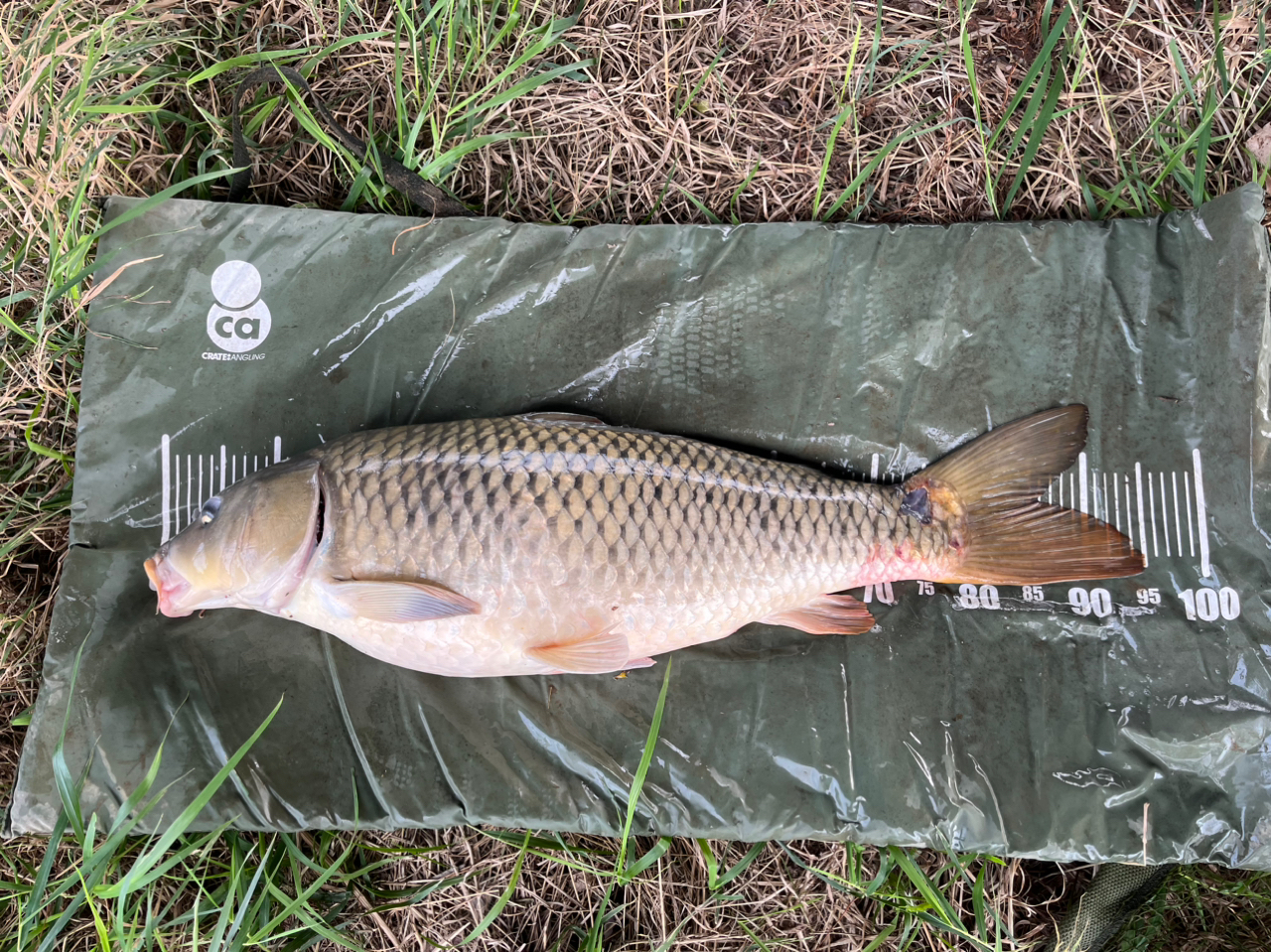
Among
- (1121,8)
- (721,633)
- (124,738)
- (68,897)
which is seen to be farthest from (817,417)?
(68,897)

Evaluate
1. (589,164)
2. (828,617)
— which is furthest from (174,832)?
(589,164)

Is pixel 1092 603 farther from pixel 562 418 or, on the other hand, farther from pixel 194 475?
pixel 194 475

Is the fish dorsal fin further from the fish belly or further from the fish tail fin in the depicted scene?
the fish tail fin

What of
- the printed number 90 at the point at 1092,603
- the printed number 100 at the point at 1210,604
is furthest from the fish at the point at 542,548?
the printed number 100 at the point at 1210,604

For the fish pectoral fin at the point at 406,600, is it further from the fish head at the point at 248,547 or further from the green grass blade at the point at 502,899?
the green grass blade at the point at 502,899

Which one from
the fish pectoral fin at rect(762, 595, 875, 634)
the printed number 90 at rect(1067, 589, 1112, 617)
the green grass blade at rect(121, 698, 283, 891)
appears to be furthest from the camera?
the printed number 90 at rect(1067, 589, 1112, 617)

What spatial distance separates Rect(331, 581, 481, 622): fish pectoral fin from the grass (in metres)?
0.72

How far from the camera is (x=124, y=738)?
1962 mm

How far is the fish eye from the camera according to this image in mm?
1786

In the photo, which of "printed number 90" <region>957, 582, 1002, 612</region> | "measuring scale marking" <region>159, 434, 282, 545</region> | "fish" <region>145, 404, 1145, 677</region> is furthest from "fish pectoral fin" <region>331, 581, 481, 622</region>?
"printed number 90" <region>957, 582, 1002, 612</region>

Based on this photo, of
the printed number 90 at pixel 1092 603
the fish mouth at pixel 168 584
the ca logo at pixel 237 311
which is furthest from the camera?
the ca logo at pixel 237 311

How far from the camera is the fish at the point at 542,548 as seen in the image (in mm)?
1700

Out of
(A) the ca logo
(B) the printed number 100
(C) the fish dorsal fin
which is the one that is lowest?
(B) the printed number 100

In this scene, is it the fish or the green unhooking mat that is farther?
the green unhooking mat
